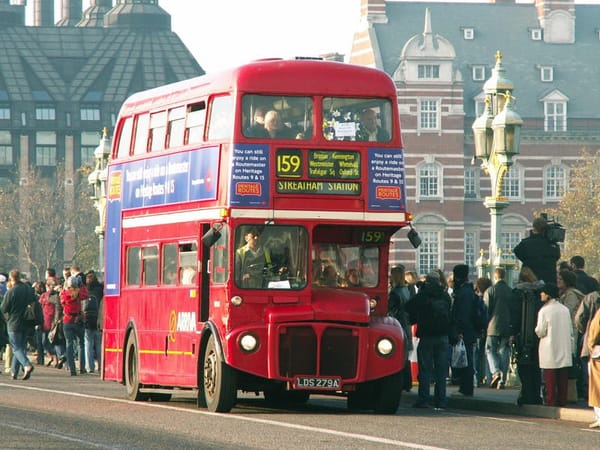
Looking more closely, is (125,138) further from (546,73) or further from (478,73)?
(546,73)

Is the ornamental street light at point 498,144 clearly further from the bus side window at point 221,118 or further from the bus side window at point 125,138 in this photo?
the bus side window at point 221,118

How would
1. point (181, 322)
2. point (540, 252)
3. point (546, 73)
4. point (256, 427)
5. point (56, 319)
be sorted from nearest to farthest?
point (256, 427) → point (181, 322) → point (540, 252) → point (56, 319) → point (546, 73)

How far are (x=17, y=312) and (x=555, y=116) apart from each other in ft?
255

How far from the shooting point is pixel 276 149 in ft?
66.3

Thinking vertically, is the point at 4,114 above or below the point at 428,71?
above

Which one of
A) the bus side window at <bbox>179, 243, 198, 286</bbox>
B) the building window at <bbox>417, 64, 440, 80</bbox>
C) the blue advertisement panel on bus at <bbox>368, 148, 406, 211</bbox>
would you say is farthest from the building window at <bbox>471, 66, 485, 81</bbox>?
the blue advertisement panel on bus at <bbox>368, 148, 406, 211</bbox>

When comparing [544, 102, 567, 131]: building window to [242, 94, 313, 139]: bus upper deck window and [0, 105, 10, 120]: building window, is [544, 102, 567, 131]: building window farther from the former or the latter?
[242, 94, 313, 139]: bus upper deck window

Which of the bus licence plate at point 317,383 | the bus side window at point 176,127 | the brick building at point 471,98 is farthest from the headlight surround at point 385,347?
the brick building at point 471,98

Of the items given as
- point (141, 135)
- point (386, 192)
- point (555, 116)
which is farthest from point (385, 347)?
point (555, 116)

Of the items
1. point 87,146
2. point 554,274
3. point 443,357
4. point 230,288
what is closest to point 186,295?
point 230,288

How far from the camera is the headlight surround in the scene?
20016 millimetres

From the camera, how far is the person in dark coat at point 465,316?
2361 cm

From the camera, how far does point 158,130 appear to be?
22703mm

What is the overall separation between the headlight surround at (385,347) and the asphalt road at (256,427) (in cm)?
70
